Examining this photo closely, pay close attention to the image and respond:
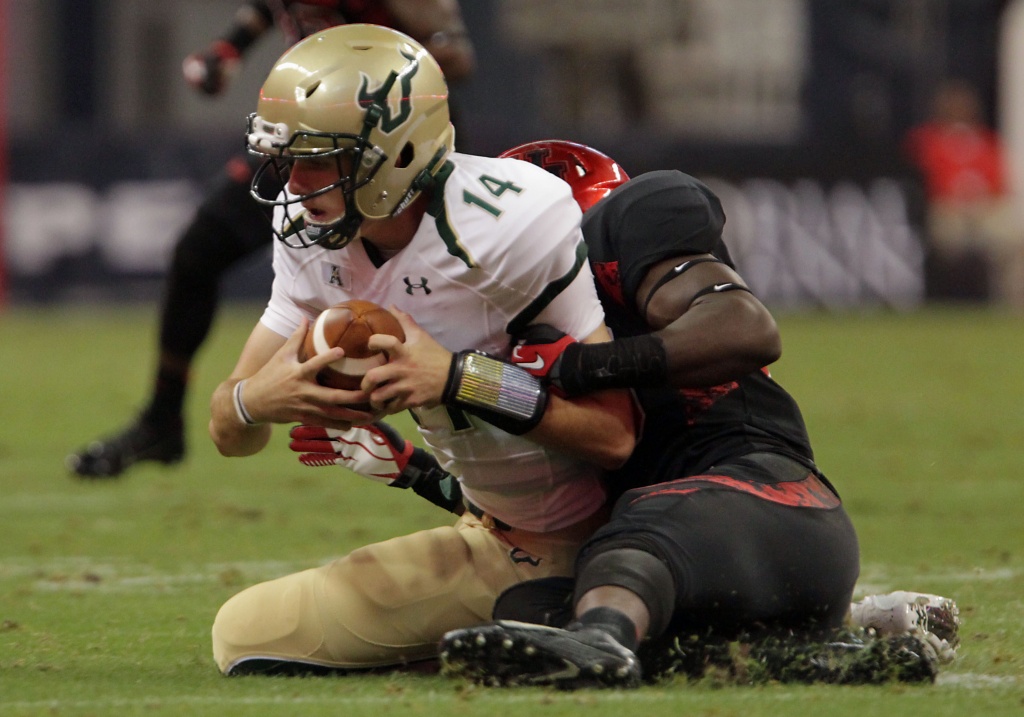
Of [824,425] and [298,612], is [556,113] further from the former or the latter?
[298,612]

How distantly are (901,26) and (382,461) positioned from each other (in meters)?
14.4

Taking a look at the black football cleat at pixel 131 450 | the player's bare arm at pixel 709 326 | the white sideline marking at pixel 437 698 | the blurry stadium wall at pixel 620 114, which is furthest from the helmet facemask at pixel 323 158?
the blurry stadium wall at pixel 620 114

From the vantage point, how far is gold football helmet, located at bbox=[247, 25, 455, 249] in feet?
10.7

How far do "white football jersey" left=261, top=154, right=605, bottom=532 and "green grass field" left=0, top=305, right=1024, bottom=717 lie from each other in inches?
16.5

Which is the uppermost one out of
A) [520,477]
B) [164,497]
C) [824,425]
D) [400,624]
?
[520,477]

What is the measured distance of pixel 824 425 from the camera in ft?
26.4

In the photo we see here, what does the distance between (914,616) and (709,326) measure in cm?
80

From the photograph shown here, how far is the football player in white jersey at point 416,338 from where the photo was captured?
10.5 ft

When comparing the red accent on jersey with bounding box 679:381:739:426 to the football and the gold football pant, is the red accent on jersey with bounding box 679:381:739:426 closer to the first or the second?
the gold football pant

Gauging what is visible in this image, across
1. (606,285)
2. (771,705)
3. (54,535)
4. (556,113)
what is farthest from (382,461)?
(556,113)

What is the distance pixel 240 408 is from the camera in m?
3.35

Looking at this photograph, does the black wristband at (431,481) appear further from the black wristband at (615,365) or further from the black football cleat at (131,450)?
the black football cleat at (131,450)

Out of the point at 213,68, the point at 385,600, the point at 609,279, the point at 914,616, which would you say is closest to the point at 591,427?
the point at 609,279

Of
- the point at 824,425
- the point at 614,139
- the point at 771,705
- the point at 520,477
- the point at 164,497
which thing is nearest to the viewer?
the point at 771,705
